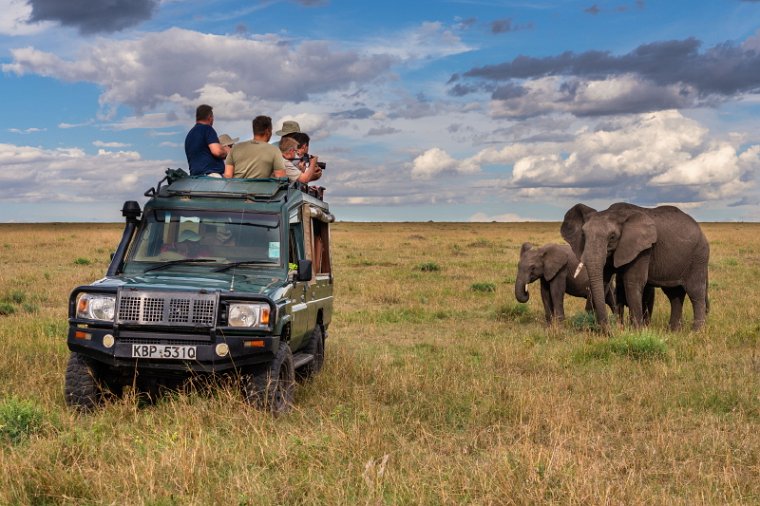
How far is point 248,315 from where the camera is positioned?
21.7 feet

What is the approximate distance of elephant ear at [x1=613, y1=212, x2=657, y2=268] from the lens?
1307 cm

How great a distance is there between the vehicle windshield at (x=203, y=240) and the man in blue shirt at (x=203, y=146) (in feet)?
4.81

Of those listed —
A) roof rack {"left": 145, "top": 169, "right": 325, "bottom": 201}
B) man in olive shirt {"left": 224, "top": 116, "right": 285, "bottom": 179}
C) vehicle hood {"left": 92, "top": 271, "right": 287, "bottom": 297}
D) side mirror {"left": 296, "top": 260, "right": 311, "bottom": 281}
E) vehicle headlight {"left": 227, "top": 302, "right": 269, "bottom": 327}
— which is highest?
man in olive shirt {"left": 224, "top": 116, "right": 285, "bottom": 179}

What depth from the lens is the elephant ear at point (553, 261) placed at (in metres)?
14.1

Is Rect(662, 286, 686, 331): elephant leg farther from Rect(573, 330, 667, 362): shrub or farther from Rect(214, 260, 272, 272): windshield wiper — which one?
Rect(214, 260, 272, 272): windshield wiper

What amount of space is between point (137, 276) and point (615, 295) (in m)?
9.82

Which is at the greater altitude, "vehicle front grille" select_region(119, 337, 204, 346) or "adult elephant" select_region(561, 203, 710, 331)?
"adult elephant" select_region(561, 203, 710, 331)

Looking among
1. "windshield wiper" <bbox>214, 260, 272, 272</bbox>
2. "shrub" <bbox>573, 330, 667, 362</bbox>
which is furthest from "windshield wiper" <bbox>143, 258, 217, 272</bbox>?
"shrub" <bbox>573, 330, 667, 362</bbox>

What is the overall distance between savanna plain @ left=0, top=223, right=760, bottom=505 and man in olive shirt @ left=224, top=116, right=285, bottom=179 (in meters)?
2.41

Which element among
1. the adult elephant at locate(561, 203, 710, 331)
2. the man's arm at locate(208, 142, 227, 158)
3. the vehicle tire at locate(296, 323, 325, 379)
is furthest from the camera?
the adult elephant at locate(561, 203, 710, 331)

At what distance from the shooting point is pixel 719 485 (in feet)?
17.6

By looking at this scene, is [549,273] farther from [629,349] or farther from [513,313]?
[629,349]

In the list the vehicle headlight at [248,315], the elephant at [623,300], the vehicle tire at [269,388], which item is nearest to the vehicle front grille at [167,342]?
the vehicle headlight at [248,315]

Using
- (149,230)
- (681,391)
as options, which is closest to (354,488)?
(149,230)
